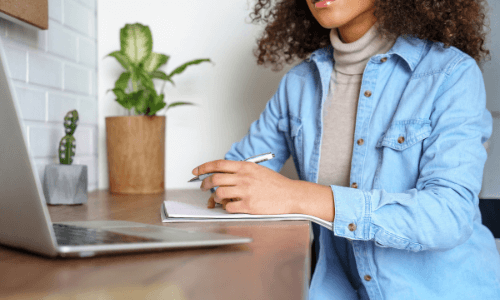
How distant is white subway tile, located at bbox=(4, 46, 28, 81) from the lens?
111cm

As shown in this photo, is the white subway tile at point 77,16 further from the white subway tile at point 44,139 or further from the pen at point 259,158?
the pen at point 259,158

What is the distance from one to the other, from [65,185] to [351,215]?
69 centimetres

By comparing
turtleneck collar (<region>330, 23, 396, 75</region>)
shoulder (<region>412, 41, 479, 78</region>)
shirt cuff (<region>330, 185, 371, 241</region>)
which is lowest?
shirt cuff (<region>330, 185, 371, 241</region>)

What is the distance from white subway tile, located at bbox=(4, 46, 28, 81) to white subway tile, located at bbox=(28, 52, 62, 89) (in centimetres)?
3

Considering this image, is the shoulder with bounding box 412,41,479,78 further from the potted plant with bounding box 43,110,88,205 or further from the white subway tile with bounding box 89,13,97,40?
the white subway tile with bounding box 89,13,97,40

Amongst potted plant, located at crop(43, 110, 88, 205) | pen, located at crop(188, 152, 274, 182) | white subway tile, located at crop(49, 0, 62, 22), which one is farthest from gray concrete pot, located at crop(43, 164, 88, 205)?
white subway tile, located at crop(49, 0, 62, 22)

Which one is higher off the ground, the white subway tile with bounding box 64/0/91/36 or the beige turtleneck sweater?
the white subway tile with bounding box 64/0/91/36

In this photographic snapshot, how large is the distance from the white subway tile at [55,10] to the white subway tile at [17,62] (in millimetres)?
208

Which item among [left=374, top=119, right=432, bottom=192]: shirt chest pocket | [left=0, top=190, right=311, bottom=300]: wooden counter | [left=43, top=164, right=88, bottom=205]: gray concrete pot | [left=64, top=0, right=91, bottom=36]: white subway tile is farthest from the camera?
[left=64, top=0, right=91, bottom=36]: white subway tile

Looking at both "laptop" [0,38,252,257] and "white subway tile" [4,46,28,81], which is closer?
"laptop" [0,38,252,257]

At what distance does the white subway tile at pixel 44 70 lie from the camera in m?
1.20

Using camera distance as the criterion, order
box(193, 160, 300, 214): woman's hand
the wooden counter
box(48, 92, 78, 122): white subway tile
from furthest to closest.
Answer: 1. box(48, 92, 78, 122): white subway tile
2. box(193, 160, 300, 214): woman's hand
3. the wooden counter

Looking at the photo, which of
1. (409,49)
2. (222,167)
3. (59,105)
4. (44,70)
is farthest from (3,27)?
(409,49)

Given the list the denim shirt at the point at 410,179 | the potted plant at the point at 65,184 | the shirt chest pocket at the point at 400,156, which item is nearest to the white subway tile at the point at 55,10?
the potted plant at the point at 65,184
